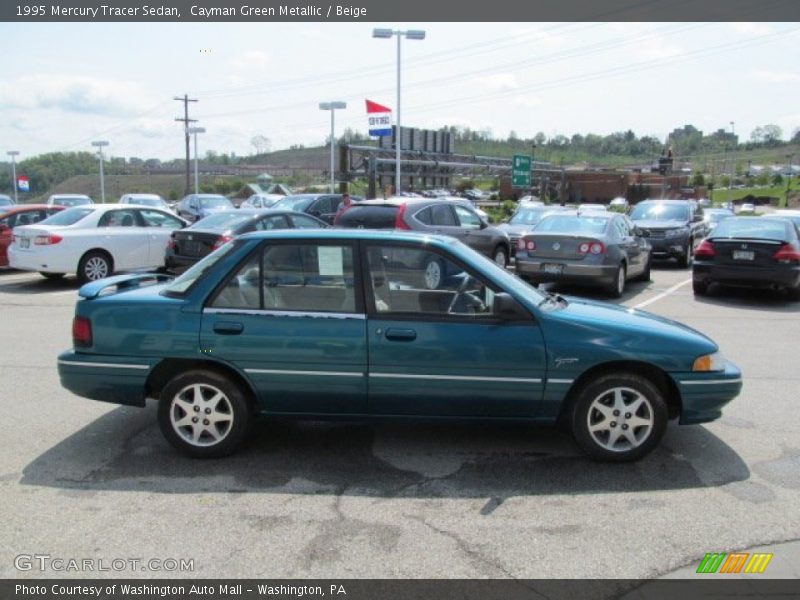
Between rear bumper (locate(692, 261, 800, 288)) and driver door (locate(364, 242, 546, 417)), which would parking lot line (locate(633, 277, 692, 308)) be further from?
driver door (locate(364, 242, 546, 417))

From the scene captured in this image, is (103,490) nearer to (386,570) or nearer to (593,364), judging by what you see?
(386,570)

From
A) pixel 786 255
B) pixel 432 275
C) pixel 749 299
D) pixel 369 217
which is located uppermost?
pixel 369 217

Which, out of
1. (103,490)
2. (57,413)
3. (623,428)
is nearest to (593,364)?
(623,428)

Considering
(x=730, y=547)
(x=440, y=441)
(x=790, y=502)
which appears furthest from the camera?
(x=440, y=441)

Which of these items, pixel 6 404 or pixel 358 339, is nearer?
pixel 358 339

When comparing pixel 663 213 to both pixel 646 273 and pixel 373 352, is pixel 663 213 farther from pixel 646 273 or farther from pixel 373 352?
pixel 373 352

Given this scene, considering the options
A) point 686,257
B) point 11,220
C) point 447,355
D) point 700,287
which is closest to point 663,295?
point 700,287

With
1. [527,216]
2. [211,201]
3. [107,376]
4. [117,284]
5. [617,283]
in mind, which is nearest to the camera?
[107,376]

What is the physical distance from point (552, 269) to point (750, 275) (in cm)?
342

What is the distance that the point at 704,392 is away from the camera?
4910 millimetres

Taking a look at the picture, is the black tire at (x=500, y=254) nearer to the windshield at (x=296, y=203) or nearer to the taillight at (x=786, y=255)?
the taillight at (x=786, y=255)

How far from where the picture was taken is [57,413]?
593 cm

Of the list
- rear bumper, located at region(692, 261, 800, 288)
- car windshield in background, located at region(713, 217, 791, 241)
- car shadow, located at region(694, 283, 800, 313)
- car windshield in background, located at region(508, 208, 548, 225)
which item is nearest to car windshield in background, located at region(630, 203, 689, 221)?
car windshield in background, located at region(508, 208, 548, 225)

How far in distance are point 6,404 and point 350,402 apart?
10.9 ft
